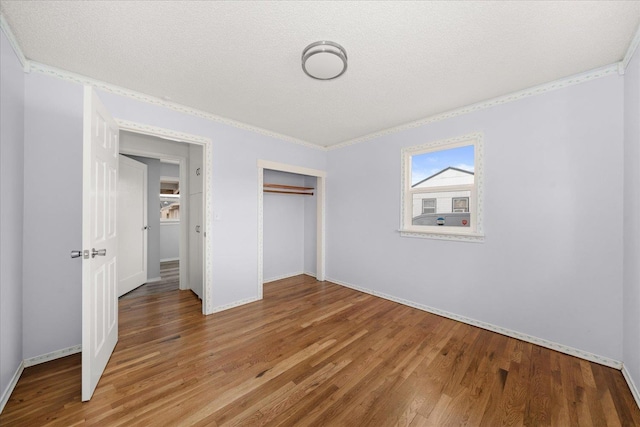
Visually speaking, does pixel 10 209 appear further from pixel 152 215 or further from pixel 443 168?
pixel 443 168

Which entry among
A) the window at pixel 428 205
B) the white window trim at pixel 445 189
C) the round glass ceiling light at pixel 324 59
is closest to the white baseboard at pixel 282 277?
the white window trim at pixel 445 189

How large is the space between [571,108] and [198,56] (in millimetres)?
3294

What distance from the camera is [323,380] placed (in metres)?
1.83

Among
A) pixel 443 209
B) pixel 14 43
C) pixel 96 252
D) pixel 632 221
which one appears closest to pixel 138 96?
pixel 14 43

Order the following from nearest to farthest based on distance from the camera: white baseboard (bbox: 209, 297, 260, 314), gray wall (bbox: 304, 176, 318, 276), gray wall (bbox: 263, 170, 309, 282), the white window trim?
the white window trim, white baseboard (bbox: 209, 297, 260, 314), gray wall (bbox: 263, 170, 309, 282), gray wall (bbox: 304, 176, 318, 276)

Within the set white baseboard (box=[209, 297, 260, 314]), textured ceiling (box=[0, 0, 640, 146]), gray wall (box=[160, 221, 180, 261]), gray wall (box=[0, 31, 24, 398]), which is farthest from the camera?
gray wall (box=[160, 221, 180, 261])

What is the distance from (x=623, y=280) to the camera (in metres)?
1.96

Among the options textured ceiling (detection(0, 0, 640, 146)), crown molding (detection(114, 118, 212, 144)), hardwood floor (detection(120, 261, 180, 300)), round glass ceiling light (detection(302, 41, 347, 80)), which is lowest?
hardwood floor (detection(120, 261, 180, 300))

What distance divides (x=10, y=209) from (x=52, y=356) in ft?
4.31

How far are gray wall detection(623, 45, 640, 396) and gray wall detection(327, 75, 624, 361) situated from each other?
0.27 feet

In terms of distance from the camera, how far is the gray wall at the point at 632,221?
1.69 meters

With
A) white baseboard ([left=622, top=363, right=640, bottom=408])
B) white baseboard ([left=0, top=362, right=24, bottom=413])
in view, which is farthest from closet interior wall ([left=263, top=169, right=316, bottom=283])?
white baseboard ([left=622, top=363, right=640, bottom=408])

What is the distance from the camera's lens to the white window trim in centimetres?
266

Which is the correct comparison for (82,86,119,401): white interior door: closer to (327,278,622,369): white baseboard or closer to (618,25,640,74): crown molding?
(327,278,622,369): white baseboard
